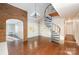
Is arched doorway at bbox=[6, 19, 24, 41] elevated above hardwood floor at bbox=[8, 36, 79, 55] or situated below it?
above

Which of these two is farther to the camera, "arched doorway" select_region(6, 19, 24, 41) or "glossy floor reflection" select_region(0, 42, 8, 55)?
"arched doorway" select_region(6, 19, 24, 41)

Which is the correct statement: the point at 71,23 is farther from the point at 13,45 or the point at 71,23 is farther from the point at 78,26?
the point at 13,45

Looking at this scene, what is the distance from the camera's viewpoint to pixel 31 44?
148 inches

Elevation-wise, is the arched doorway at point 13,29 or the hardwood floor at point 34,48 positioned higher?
the arched doorway at point 13,29

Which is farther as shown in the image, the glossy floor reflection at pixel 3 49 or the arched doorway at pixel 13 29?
the arched doorway at pixel 13 29

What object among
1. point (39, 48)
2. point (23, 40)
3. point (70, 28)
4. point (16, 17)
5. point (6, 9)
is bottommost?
point (39, 48)

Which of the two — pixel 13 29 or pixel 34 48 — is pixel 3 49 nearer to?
pixel 13 29

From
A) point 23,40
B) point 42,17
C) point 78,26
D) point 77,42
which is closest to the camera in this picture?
point 23,40

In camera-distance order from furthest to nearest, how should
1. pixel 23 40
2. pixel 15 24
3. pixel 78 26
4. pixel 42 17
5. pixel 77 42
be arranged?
pixel 77 42, pixel 78 26, pixel 42 17, pixel 23 40, pixel 15 24

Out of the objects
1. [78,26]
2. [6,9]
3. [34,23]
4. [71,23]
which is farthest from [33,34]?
[78,26]

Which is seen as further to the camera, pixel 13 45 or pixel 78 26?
pixel 78 26

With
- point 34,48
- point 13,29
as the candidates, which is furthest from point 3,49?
point 34,48

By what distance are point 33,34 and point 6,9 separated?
1.12 m

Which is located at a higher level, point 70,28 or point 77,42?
point 70,28
